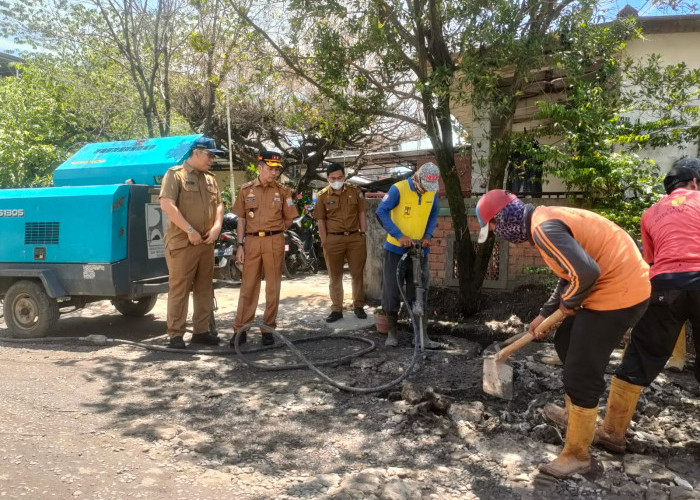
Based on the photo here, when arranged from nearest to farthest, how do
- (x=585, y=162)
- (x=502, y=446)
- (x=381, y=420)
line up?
(x=502, y=446) → (x=381, y=420) → (x=585, y=162)

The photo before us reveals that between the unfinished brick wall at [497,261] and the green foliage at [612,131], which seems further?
the unfinished brick wall at [497,261]

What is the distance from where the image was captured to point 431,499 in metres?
2.72

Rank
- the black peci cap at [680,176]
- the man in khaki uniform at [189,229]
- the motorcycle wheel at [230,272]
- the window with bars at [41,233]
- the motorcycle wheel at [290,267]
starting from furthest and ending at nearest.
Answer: the motorcycle wheel at [290,267]
the motorcycle wheel at [230,272]
the window with bars at [41,233]
the man in khaki uniform at [189,229]
the black peci cap at [680,176]

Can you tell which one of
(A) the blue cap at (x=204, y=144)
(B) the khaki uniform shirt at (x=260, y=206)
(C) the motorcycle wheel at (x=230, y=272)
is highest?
(A) the blue cap at (x=204, y=144)

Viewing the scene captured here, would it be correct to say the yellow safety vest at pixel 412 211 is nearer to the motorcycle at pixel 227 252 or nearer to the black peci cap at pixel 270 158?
the black peci cap at pixel 270 158

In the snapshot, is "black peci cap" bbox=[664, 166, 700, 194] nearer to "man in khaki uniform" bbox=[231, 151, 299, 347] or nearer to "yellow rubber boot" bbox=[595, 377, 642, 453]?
"yellow rubber boot" bbox=[595, 377, 642, 453]

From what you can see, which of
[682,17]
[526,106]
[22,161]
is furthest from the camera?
[22,161]

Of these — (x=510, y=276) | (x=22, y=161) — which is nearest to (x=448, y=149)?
(x=510, y=276)

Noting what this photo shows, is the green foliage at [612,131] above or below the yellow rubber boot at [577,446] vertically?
above

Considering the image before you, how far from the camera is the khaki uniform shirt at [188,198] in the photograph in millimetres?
5191

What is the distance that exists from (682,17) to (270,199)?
6250mm

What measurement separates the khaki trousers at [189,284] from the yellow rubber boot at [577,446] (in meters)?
3.69

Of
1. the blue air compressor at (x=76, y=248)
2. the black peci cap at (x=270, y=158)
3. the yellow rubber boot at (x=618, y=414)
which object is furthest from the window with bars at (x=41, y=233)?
the yellow rubber boot at (x=618, y=414)

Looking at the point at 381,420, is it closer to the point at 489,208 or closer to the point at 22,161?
the point at 489,208
